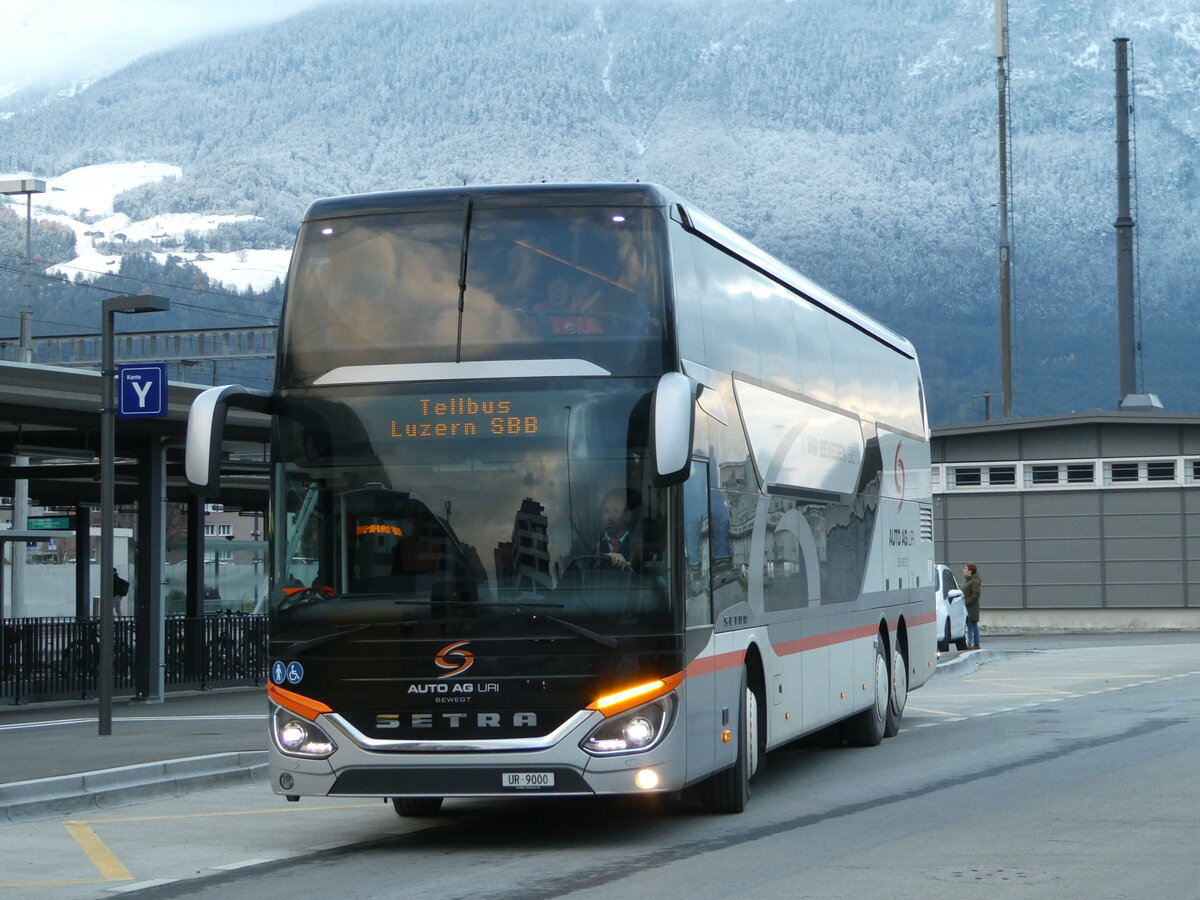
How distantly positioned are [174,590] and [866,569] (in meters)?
32.6

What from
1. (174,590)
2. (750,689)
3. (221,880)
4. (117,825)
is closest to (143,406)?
(117,825)

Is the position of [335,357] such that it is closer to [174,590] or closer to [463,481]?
[463,481]

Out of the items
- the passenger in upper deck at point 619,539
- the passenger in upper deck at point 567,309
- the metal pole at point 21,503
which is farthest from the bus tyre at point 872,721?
the metal pole at point 21,503

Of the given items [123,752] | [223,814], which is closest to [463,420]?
[223,814]

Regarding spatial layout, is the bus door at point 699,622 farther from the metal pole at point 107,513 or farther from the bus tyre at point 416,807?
the metal pole at point 107,513

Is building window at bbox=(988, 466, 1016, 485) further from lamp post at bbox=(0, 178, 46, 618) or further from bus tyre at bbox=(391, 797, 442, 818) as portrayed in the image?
bus tyre at bbox=(391, 797, 442, 818)

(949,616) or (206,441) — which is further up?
(206,441)

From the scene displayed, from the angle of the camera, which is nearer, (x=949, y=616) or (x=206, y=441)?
(x=206, y=441)

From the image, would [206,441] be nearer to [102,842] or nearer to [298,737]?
[298,737]

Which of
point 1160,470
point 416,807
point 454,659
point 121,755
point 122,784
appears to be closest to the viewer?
point 454,659

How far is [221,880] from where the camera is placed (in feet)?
32.8

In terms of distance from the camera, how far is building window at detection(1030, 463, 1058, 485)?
48.6m

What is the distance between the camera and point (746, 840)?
36.1 feet

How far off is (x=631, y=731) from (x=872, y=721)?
7356 millimetres
